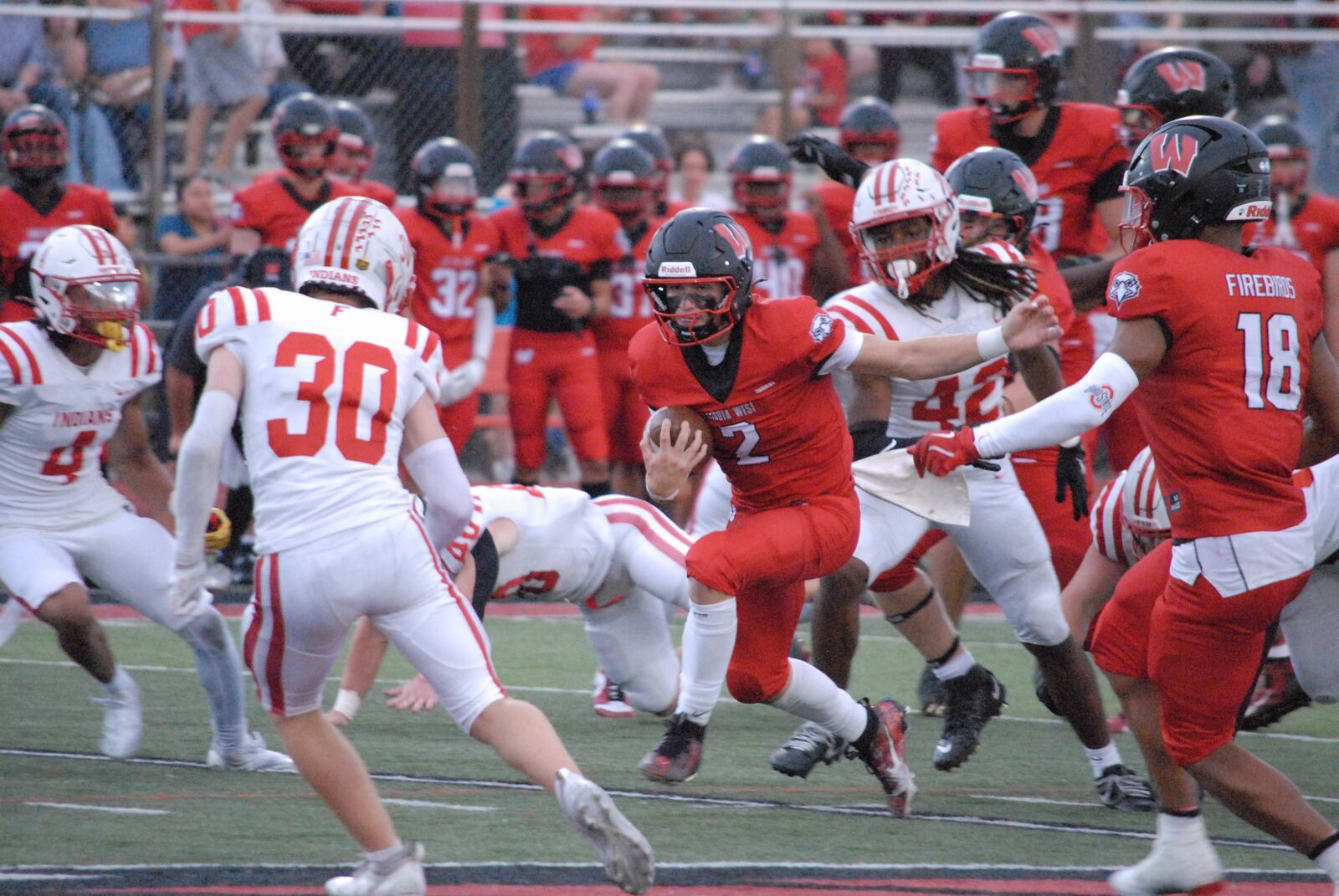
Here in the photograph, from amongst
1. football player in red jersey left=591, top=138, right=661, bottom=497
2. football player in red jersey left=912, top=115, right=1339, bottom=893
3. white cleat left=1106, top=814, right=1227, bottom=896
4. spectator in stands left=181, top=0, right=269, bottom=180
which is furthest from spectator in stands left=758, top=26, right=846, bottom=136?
white cleat left=1106, top=814, right=1227, bottom=896

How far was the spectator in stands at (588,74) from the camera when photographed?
12.1 m

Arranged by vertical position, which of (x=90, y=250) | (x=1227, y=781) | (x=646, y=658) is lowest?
(x=646, y=658)

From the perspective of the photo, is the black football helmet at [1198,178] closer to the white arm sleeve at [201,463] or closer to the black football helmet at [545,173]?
the white arm sleeve at [201,463]

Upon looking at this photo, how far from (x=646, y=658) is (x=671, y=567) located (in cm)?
36

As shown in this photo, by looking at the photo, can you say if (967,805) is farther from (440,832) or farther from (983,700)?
(440,832)

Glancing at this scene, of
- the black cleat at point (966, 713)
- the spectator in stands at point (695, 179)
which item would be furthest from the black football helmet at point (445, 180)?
the black cleat at point (966, 713)

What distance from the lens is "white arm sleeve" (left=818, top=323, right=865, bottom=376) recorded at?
461 cm

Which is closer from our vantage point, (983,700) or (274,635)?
(274,635)

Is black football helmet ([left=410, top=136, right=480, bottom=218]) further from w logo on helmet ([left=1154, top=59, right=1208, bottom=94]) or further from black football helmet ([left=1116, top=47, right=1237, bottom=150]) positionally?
w logo on helmet ([left=1154, top=59, right=1208, bottom=94])

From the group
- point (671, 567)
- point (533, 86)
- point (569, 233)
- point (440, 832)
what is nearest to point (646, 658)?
point (671, 567)

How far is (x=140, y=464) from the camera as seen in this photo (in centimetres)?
598

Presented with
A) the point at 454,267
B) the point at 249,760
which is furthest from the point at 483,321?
the point at 249,760

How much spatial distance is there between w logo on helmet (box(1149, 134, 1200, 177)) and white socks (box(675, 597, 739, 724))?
4.89 ft

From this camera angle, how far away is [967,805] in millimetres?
5016
